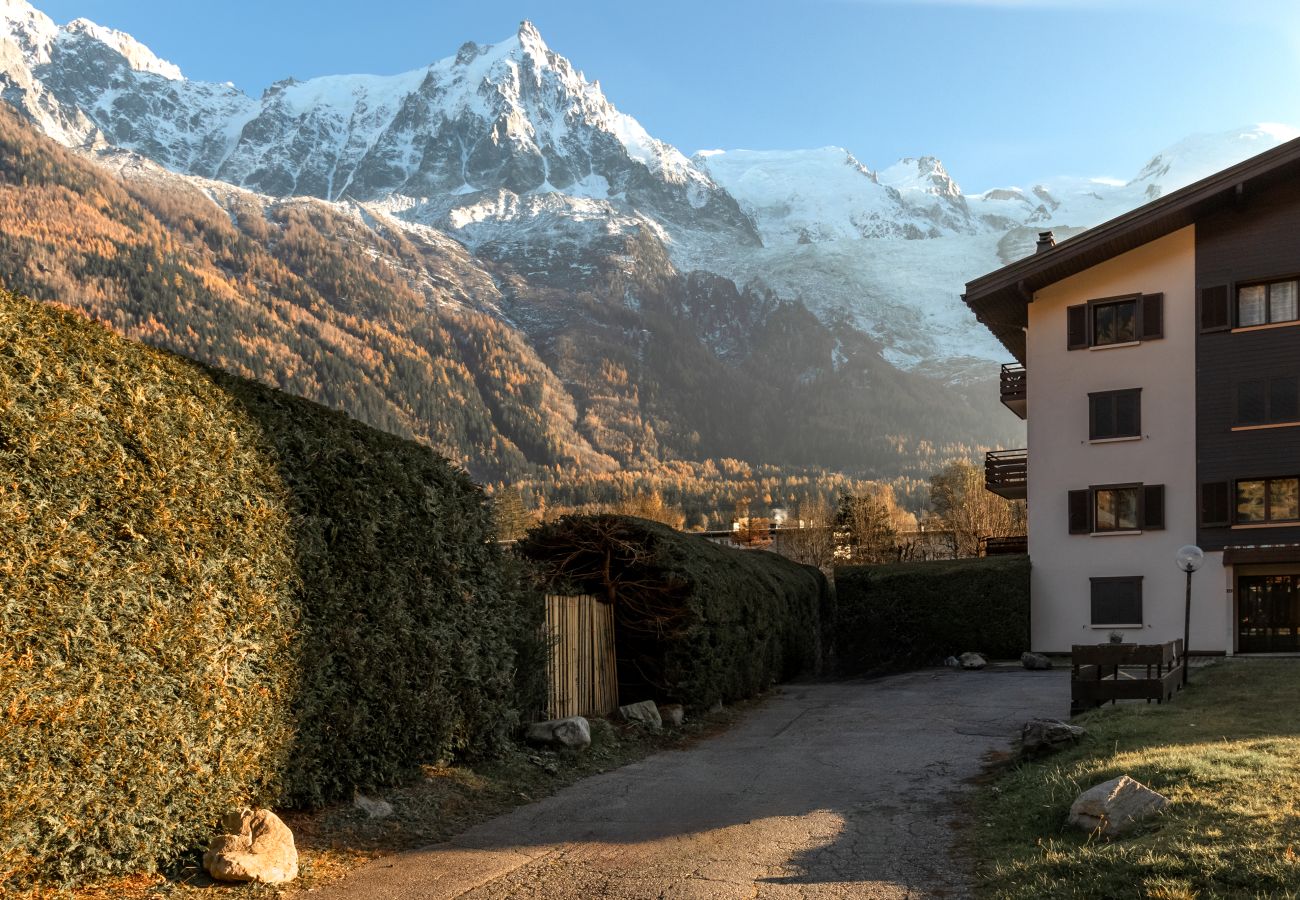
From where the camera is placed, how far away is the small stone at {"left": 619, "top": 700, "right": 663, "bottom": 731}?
586 inches

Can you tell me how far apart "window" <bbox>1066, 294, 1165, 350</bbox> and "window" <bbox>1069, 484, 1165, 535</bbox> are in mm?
3899

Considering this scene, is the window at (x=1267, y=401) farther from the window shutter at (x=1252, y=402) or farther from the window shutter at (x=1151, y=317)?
the window shutter at (x=1151, y=317)

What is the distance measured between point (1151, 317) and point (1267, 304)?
2.70 metres

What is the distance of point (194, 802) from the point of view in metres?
7.08

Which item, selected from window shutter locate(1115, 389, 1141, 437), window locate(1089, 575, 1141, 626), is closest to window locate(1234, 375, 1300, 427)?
window shutter locate(1115, 389, 1141, 437)

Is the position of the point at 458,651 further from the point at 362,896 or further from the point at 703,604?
the point at 703,604

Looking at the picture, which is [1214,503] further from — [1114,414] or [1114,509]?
[1114,414]

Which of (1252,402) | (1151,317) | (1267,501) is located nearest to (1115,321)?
(1151,317)

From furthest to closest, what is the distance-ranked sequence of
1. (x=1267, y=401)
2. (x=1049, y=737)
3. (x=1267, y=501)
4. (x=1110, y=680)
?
(x=1267, y=501) → (x=1267, y=401) → (x=1110, y=680) → (x=1049, y=737)

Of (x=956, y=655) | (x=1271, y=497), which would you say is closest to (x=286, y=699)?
(x=956, y=655)

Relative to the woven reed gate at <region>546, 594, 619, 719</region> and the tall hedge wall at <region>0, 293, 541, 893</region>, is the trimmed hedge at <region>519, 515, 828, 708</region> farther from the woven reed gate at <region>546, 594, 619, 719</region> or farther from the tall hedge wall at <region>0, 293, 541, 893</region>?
the tall hedge wall at <region>0, 293, 541, 893</region>

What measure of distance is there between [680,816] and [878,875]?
2344 millimetres

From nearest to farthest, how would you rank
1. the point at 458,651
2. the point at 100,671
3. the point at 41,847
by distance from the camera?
the point at 41,847, the point at 100,671, the point at 458,651

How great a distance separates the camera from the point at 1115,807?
25.2ft
